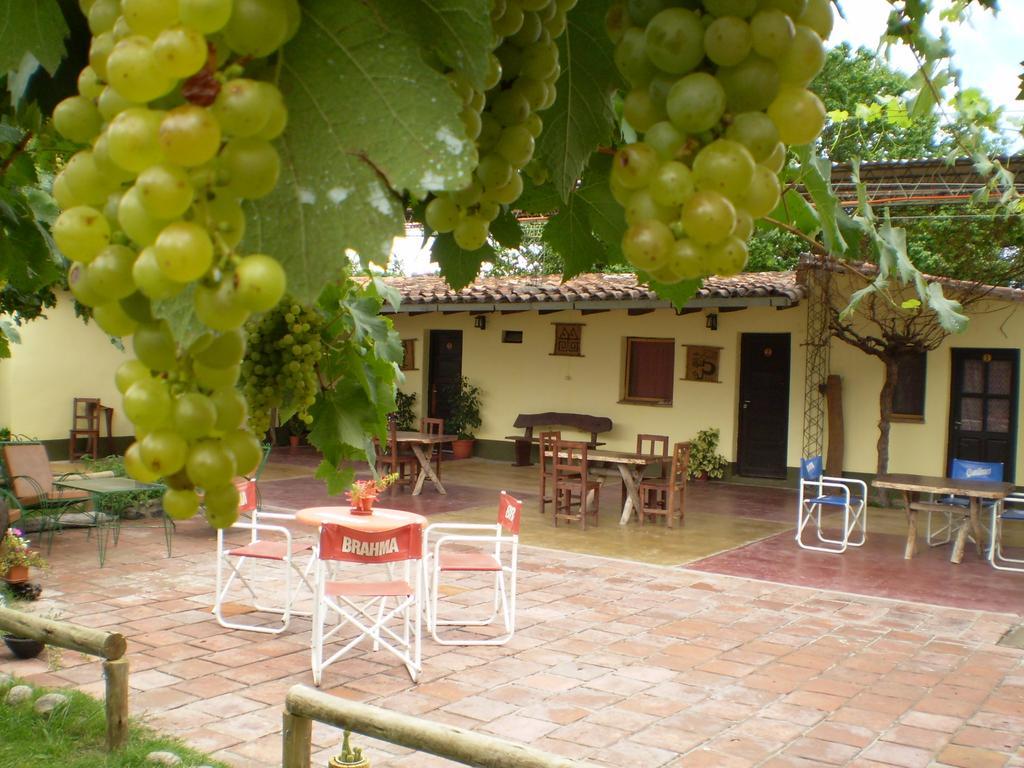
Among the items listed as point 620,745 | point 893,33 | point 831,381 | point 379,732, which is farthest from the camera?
point 831,381

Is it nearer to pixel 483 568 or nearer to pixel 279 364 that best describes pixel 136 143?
pixel 279 364

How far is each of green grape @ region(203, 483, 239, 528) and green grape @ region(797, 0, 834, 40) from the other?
40 cm

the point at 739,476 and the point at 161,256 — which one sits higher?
the point at 161,256

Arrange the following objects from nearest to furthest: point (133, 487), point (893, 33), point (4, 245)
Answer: point (893, 33) < point (4, 245) < point (133, 487)

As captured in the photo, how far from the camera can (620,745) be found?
14.8 feet

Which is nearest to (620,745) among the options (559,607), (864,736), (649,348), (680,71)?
(864,736)

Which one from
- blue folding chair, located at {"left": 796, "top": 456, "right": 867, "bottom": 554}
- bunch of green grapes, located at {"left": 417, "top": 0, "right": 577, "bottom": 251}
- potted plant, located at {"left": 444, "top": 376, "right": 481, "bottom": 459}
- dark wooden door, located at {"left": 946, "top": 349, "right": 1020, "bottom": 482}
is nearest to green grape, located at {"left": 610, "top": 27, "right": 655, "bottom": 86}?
bunch of green grapes, located at {"left": 417, "top": 0, "right": 577, "bottom": 251}

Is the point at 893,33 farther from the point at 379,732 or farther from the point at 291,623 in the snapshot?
the point at 291,623

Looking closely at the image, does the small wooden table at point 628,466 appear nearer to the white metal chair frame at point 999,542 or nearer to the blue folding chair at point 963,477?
the blue folding chair at point 963,477

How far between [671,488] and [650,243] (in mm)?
10118

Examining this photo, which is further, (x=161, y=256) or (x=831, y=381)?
(x=831, y=381)

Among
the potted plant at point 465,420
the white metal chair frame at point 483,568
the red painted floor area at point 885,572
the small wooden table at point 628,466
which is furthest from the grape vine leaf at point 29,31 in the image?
the potted plant at point 465,420

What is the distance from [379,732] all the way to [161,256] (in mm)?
3245

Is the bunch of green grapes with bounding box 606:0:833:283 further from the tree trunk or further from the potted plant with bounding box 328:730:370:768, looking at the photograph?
the tree trunk
